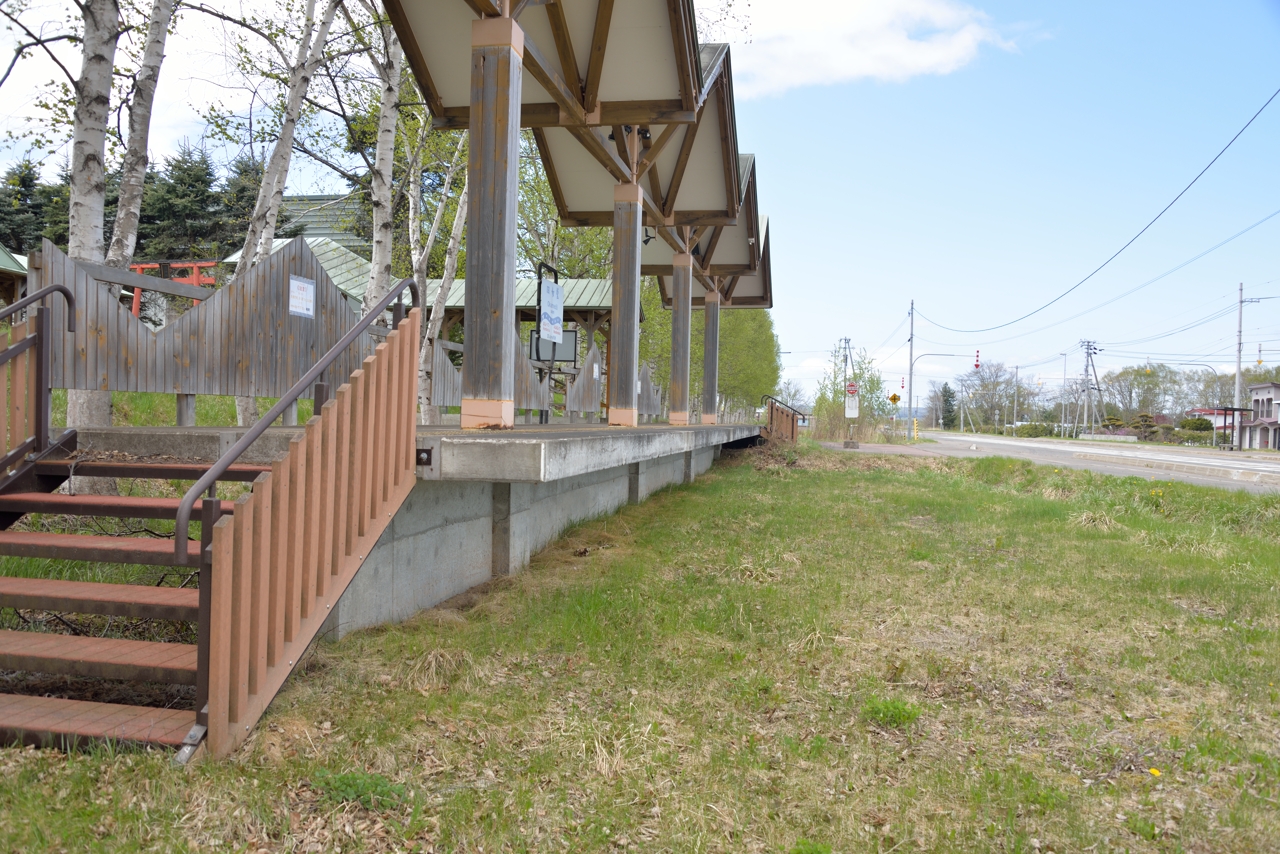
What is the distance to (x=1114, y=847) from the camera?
3.05m

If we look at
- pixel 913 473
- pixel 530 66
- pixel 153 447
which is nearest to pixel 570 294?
pixel 913 473

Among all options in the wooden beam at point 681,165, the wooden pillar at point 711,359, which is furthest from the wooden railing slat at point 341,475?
the wooden pillar at point 711,359

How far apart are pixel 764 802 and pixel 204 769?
85.4 inches

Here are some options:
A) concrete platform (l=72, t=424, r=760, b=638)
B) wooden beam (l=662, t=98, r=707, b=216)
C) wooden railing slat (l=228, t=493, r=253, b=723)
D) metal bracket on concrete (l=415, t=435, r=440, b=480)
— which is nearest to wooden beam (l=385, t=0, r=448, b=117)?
wooden beam (l=662, t=98, r=707, b=216)

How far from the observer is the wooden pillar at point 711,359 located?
17250 millimetres

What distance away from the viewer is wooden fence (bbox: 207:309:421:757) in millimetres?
3273

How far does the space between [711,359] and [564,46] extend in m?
10.1

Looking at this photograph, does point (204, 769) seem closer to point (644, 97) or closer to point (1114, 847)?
point (1114, 847)

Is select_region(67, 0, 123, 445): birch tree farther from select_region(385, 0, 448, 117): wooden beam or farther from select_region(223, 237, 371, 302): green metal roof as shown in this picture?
select_region(223, 237, 371, 302): green metal roof

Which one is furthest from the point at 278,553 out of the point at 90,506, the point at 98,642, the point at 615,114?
the point at 615,114

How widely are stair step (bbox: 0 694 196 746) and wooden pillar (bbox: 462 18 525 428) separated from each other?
286 cm

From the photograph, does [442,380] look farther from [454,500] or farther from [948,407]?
[948,407]

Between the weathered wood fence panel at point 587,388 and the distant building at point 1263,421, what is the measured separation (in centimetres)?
5526

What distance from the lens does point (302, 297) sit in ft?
25.4
